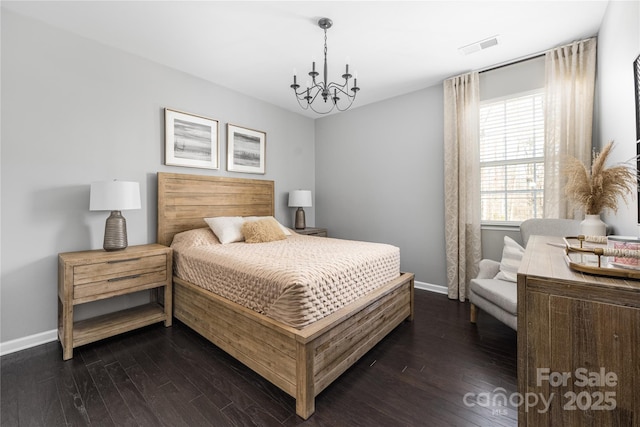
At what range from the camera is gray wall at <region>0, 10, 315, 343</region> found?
2.18 meters

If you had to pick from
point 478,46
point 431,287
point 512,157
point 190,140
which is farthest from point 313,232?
point 478,46

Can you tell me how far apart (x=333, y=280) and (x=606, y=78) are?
278cm

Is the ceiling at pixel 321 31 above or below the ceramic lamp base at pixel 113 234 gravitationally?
above

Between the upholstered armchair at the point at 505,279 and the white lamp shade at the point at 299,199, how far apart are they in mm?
A: 2499

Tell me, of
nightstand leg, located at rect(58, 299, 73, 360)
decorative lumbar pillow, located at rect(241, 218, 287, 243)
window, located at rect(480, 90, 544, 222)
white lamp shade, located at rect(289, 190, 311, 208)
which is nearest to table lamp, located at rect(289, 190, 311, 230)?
white lamp shade, located at rect(289, 190, 311, 208)

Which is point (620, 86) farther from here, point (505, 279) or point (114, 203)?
point (114, 203)

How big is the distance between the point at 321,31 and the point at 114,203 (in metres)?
2.36

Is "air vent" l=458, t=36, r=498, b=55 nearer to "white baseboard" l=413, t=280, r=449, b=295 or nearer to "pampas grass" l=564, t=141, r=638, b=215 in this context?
"pampas grass" l=564, t=141, r=638, b=215

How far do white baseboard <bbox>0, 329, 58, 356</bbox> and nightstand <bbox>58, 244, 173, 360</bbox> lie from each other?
81 mm

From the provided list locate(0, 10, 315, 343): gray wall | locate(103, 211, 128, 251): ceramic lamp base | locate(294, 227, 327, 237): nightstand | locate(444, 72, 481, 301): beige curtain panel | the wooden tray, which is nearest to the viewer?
the wooden tray

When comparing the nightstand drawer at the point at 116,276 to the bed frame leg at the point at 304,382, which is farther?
the nightstand drawer at the point at 116,276

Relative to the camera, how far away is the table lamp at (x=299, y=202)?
165 inches

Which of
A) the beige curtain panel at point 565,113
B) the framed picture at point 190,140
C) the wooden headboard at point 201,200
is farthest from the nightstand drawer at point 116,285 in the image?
the beige curtain panel at point 565,113

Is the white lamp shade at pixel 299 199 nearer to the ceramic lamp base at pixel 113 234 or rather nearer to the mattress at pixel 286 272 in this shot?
the mattress at pixel 286 272
